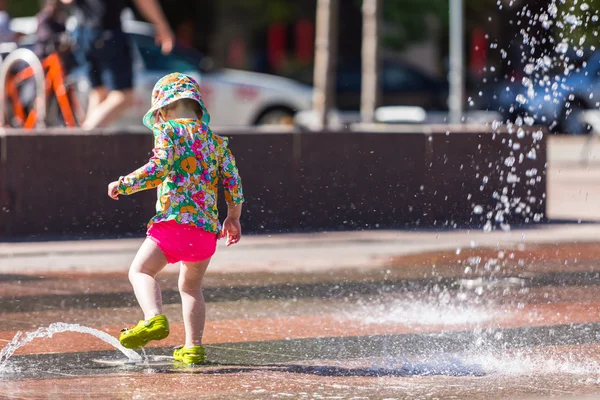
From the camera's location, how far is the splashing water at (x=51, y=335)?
17.8 ft

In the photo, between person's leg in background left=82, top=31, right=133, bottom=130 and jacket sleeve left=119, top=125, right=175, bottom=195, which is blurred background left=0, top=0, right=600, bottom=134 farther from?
jacket sleeve left=119, top=125, right=175, bottom=195

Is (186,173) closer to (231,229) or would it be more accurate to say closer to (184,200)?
(184,200)

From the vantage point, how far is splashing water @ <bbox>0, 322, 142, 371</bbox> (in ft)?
17.8

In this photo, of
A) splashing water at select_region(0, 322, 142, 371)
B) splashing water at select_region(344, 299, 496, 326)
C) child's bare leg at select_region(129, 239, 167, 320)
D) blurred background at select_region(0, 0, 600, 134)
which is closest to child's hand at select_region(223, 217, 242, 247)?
child's bare leg at select_region(129, 239, 167, 320)

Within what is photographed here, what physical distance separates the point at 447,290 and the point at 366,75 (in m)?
6.67

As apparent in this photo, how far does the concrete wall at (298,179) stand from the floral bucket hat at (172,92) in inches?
169

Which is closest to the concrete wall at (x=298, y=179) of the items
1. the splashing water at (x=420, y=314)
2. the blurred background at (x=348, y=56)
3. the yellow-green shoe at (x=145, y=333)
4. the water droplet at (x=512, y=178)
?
the water droplet at (x=512, y=178)

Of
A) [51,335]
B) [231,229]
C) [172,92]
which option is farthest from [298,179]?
[172,92]

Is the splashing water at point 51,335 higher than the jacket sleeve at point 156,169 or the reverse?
the reverse

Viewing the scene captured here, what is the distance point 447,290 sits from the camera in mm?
7418

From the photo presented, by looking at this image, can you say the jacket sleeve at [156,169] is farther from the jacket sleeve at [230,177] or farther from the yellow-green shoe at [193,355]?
the yellow-green shoe at [193,355]

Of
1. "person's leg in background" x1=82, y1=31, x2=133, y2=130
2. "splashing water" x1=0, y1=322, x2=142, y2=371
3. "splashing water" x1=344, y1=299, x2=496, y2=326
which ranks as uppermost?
"person's leg in background" x1=82, y1=31, x2=133, y2=130

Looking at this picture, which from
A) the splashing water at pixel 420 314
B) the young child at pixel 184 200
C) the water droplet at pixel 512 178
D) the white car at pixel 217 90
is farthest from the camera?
the white car at pixel 217 90

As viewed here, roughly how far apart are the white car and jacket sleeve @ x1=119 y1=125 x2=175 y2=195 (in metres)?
9.79
